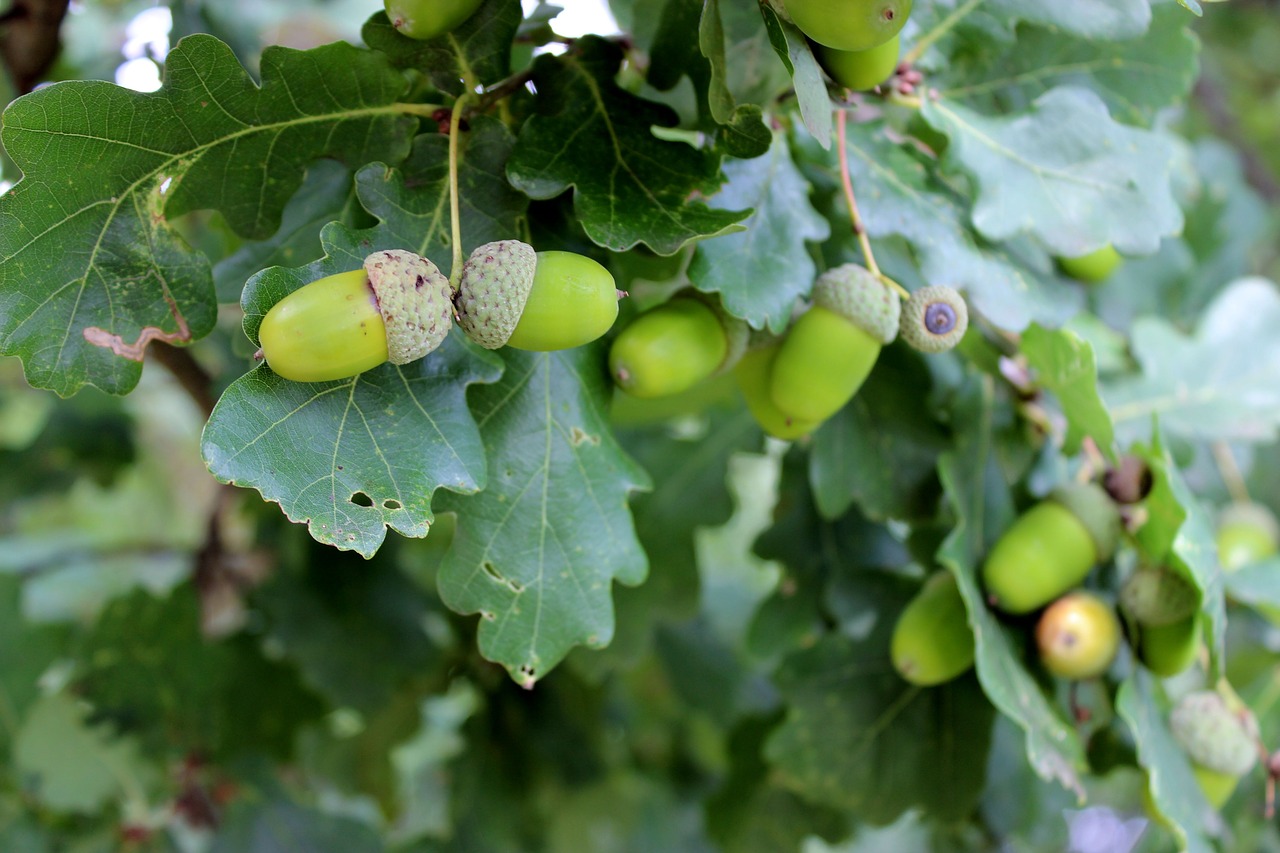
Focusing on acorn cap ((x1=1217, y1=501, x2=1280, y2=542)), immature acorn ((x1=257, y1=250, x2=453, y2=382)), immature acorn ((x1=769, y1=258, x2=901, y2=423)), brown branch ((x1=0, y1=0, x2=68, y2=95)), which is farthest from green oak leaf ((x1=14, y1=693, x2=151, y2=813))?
acorn cap ((x1=1217, y1=501, x2=1280, y2=542))

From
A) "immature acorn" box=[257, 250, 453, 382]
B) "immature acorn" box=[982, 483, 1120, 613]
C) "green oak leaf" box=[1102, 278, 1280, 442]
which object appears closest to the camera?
"immature acorn" box=[257, 250, 453, 382]

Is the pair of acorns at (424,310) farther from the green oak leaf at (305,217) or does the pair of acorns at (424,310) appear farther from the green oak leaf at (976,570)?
the green oak leaf at (976,570)

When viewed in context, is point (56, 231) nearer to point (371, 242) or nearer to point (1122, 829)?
point (371, 242)

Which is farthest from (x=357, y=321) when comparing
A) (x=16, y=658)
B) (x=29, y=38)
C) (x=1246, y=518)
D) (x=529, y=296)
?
(x=1246, y=518)

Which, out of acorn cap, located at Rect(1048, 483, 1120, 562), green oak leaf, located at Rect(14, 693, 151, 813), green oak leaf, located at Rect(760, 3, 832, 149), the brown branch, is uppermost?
green oak leaf, located at Rect(760, 3, 832, 149)

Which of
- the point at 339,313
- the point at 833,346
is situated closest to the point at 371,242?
the point at 339,313

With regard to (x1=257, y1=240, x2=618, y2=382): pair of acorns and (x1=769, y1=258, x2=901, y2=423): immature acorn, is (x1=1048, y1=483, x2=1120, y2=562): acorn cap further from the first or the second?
(x1=257, y1=240, x2=618, y2=382): pair of acorns
